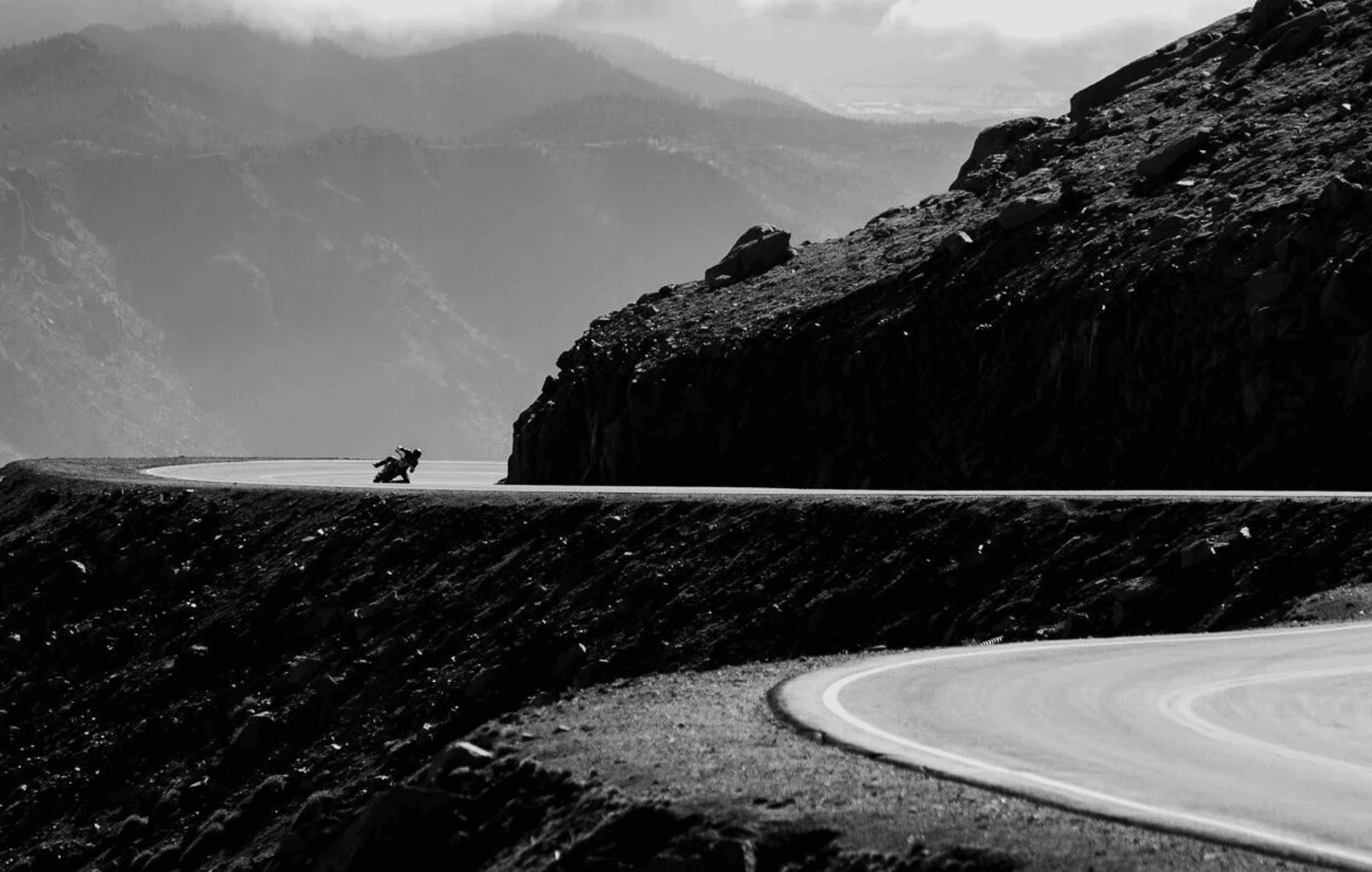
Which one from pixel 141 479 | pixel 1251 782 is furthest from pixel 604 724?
pixel 141 479

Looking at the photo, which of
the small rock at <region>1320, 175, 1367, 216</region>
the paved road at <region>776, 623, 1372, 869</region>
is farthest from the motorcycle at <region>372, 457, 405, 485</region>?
the paved road at <region>776, 623, 1372, 869</region>

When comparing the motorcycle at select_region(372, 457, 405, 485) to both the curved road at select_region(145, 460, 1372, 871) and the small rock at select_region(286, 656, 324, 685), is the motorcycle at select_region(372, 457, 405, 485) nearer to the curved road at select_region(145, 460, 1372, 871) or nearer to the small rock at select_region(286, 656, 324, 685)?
the small rock at select_region(286, 656, 324, 685)

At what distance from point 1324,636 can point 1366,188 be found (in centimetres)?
2110

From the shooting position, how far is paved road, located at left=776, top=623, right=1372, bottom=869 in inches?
579

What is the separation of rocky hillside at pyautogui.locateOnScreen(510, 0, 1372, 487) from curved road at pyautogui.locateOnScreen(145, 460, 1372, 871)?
54.6 feet

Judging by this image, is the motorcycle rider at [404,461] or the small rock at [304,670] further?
the motorcycle rider at [404,461]

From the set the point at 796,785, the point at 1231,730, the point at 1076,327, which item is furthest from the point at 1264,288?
the point at 796,785

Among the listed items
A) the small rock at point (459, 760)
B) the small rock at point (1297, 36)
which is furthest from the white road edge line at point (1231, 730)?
the small rock at point (1297, 36)

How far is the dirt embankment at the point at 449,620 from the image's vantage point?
28.2 metres

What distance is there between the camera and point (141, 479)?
6088 cm

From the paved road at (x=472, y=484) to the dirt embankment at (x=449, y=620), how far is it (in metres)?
0.81

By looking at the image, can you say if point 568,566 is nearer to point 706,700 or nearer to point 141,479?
point 706,700

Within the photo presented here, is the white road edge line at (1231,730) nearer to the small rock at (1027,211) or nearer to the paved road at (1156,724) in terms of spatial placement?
the paved road at (1156,724)

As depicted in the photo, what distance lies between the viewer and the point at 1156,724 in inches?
734
